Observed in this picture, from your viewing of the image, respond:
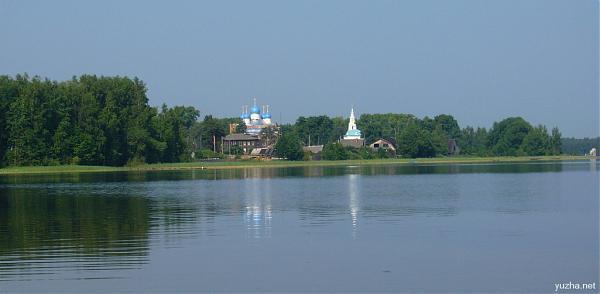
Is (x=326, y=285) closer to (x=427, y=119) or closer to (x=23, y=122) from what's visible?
(x=23, y=122)

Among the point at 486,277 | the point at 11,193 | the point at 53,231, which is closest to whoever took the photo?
the point at 486,277

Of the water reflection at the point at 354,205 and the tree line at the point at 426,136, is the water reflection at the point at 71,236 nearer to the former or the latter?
the water reflection at the point at 354,205

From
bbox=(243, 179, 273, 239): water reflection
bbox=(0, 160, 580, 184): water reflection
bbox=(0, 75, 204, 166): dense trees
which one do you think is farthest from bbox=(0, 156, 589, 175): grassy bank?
bbox=(243, 179, 273, 239): water reflection

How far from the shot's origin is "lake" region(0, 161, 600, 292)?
16.0m

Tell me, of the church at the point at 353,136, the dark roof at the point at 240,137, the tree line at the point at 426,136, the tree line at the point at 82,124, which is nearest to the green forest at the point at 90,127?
the tree line at the point at 82,124

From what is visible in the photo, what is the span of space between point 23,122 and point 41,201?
160 ft

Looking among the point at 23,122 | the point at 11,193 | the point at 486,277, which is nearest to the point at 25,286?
the point at 486,277

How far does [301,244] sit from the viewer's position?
827 inches

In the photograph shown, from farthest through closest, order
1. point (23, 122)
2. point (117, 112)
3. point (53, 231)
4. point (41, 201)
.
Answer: point (117, 112)
point (23, 122)
point (41, 201)
point (53, 231)

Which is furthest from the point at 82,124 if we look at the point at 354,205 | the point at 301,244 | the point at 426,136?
Result: the point at 301,244

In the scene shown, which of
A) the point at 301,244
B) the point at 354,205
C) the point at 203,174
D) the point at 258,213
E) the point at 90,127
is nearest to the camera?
the point at 301,244

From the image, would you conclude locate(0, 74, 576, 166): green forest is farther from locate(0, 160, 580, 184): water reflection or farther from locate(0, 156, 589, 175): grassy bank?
locate(0, 160, 580, 184): water reflection

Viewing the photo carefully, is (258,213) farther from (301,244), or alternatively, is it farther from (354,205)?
(301,244)

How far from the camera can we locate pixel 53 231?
24172mm
